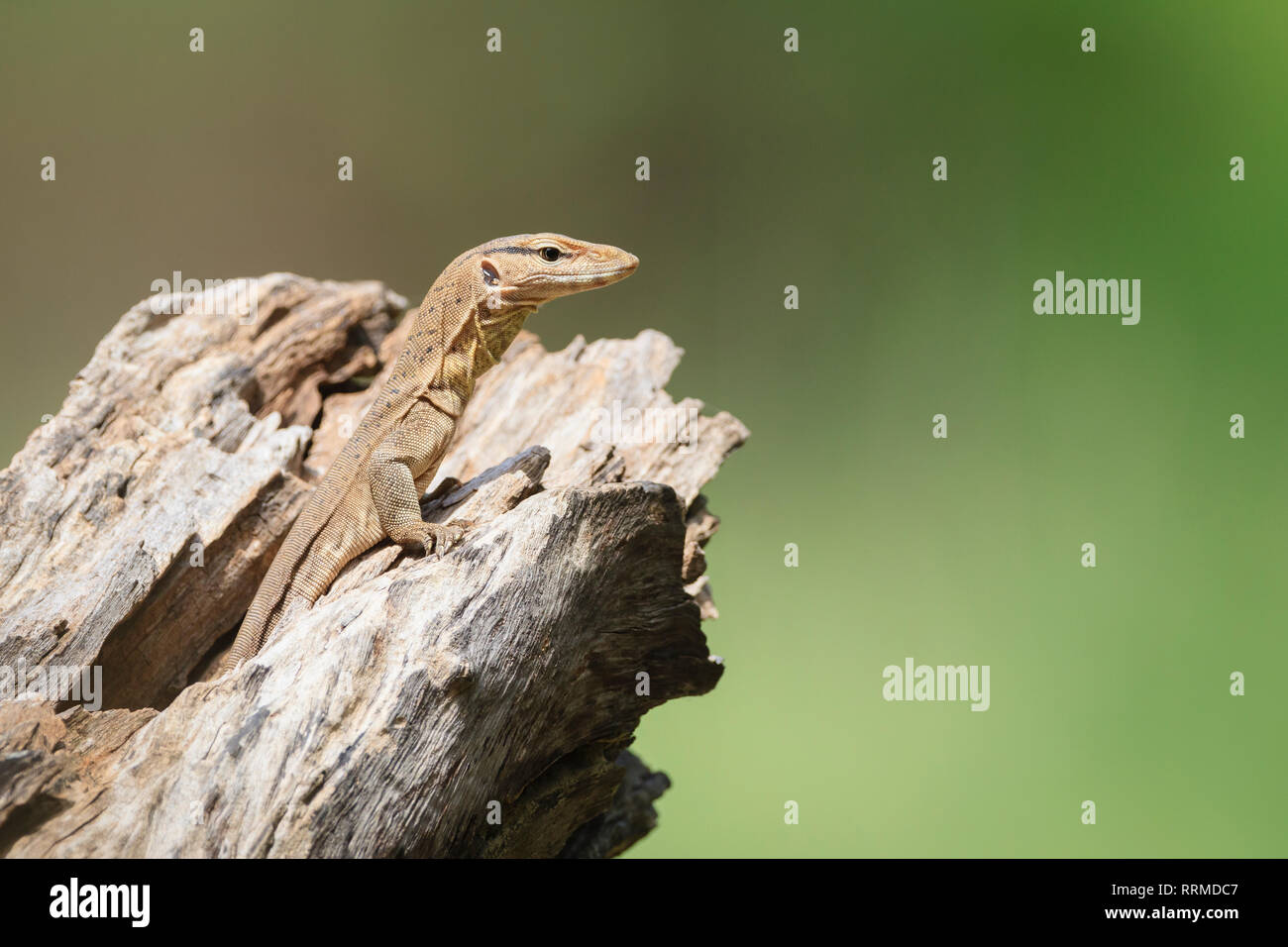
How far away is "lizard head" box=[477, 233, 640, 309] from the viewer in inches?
171

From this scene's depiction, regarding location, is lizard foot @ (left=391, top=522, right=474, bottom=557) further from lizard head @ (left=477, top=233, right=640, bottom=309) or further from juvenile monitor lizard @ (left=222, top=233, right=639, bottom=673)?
lizard head @ (left=477, top=233, right=640, bottom=309)

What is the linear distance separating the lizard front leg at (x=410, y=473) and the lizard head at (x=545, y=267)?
0.61 metres

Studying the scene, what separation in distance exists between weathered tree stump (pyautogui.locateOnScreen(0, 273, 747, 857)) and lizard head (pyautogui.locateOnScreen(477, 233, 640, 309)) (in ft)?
2.37

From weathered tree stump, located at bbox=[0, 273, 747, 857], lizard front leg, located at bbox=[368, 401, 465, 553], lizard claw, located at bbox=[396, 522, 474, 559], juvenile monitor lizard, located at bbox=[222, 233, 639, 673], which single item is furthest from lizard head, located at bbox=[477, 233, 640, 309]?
lizard claw, located at bbox=[396, 522, 474, 559]

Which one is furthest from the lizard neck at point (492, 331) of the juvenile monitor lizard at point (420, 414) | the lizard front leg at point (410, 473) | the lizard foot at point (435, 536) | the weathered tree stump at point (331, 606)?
the lizard foot at point (435, 536)

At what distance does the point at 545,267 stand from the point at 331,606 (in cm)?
174

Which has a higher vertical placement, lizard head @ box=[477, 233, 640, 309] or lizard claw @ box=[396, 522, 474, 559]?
lizard head @ box=[477, 233, 640, 309]

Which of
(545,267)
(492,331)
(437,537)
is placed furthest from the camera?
(492,331)

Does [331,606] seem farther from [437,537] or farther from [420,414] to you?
[420,414]

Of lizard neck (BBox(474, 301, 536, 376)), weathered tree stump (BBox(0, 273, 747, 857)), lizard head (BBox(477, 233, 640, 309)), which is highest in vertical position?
lizard head (BBox(477, 233, 640, 309))

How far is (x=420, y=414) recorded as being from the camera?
4379mm

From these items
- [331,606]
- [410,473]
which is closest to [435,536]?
[410,473]

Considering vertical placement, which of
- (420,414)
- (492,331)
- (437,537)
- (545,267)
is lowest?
(437,537)

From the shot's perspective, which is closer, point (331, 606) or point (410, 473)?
point (331, 606)
